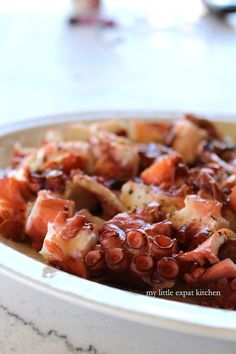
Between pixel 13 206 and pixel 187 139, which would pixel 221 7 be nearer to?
pixel 187 139

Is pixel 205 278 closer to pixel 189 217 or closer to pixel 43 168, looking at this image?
pixel 189 217

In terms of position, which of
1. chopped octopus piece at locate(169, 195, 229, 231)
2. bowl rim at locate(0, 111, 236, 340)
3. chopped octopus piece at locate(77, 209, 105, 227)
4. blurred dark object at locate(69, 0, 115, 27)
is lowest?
blurred dark object at locate(69, 0, 115, 27)

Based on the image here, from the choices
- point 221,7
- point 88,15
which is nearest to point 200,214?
point 88,15

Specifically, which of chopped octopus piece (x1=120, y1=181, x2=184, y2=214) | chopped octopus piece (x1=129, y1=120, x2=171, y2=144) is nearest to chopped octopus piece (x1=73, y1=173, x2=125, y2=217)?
chopped octopus piece (x1=120, y1=181, x2=184, y2=214)

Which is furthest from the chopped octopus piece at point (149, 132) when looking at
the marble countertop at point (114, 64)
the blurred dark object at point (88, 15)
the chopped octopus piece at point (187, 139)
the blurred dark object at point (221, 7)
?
the blurred dark object at point (221, 7)

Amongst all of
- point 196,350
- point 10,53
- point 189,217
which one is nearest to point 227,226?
point 189,217

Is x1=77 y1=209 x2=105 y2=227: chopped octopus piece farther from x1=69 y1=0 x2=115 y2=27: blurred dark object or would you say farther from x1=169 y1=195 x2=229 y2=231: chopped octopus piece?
x1=69 y1=0 x2=115 y2=27: blurred dark object

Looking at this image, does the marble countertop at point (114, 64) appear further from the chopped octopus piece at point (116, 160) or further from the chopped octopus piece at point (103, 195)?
the chopped octopus piece at point (103, 195)
